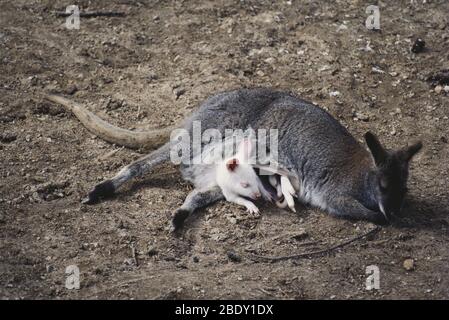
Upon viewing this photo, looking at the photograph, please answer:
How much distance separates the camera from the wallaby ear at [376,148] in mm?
6303

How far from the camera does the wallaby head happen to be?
20.7 ft

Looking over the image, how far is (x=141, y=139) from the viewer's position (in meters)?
7.51

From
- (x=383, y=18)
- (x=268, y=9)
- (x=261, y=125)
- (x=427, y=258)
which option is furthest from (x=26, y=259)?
(x=383, y=18)

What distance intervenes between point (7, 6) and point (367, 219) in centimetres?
577

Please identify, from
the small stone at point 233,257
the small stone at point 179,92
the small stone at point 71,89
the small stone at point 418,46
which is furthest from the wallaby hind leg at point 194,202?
the small stone at point 418,46

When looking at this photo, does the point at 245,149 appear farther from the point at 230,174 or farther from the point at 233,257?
the point at 233,257

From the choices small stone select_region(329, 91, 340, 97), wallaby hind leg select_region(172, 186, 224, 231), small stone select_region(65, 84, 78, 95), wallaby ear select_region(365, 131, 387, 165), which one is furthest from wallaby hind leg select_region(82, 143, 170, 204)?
small stone select_region(329, 91, 340, 97)

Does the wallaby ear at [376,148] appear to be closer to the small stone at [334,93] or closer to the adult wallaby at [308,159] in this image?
the adult wallaby at [308,159]

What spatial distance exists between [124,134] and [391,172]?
277 centimetres

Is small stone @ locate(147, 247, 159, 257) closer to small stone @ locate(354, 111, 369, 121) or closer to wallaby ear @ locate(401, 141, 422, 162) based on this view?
wallaby ear @ locate(401, 141, 422, 162)

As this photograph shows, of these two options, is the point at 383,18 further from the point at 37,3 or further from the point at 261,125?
the point at 37,3

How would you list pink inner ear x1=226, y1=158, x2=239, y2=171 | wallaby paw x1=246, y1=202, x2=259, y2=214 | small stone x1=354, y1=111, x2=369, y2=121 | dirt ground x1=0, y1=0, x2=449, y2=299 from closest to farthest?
dirt ground x1=0, y1=0, x2=449, y2=299 < wallaby paw x1=246, y1=202, x2=259, y2=214 < pink inner ear x1=226, y1=158, x2=239, y2=171 < small stone x1=354, y1=111, x2=369, y2=121

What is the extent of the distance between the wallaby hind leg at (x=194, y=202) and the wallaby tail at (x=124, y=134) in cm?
80

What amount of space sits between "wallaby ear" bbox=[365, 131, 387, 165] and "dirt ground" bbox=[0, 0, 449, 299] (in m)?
0.61
